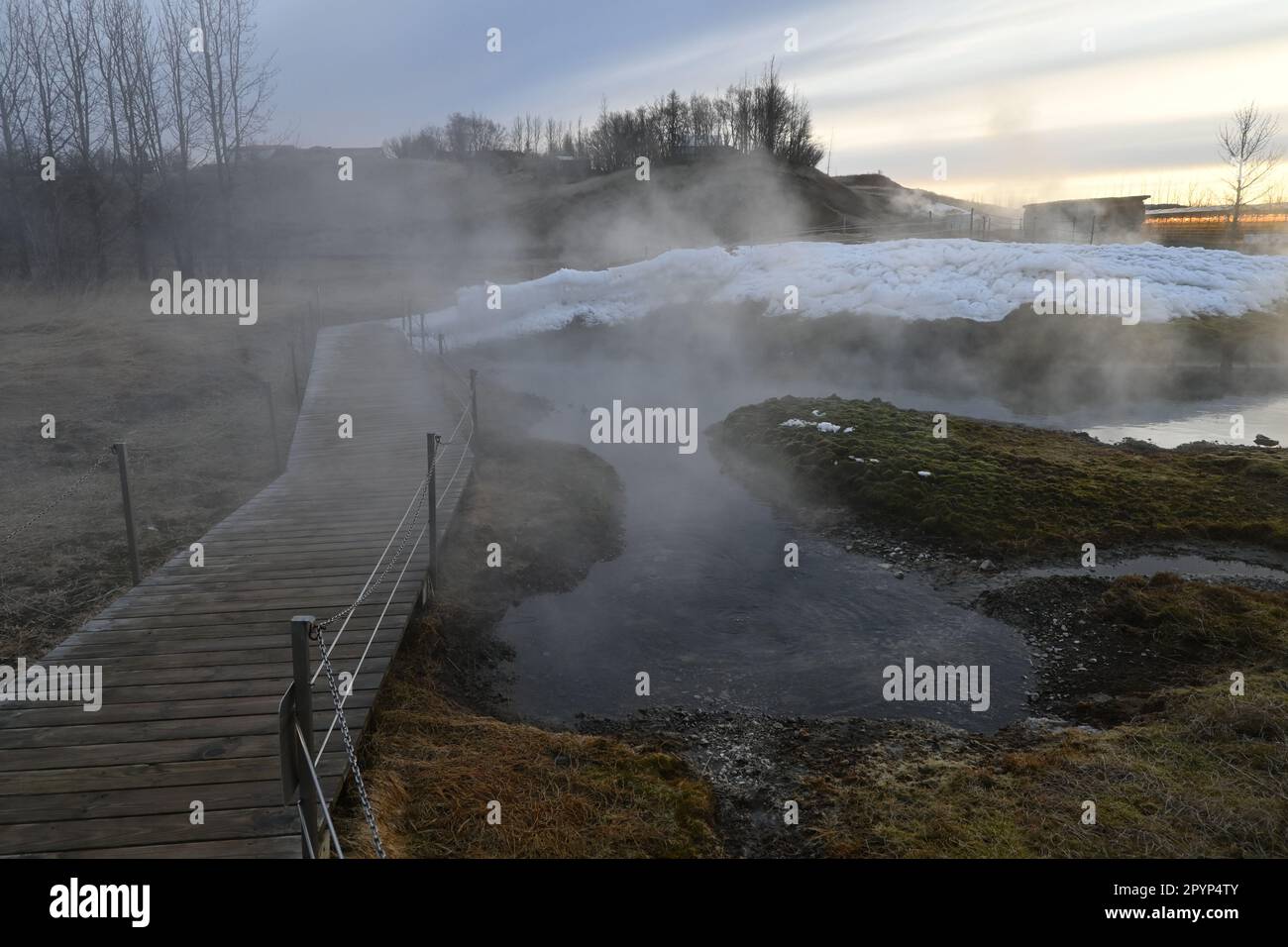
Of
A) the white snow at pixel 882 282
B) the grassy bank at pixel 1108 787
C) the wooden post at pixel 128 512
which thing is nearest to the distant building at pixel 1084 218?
the white snow at pixel 882 282

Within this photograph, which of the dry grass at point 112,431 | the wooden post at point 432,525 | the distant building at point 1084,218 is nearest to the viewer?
the wooden post at point 432,525

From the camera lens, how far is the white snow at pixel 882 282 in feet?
92.9

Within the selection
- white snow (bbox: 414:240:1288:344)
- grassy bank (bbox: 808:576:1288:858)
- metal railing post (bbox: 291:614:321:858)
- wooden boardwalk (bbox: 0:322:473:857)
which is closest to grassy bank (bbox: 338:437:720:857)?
wooden boardwalk (bbox: 0:322:473:857)

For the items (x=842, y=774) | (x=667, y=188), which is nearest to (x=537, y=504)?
(x=842, y=774)

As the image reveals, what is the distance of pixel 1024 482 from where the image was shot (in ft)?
48.8

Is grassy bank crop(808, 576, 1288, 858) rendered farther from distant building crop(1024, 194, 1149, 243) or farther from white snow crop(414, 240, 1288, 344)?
distant building crop(1024, 194, 1149, 243)

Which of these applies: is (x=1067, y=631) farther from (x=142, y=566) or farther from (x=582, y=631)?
(x=142, y=566)

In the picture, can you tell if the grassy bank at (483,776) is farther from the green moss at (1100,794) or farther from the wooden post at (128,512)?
the wooden post at (128,512)

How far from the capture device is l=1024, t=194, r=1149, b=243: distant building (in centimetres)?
4616

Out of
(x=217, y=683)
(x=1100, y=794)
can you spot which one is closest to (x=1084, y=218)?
(x=1100, y=794)

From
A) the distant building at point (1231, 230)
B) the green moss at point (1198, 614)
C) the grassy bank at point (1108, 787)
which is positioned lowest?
the grassy bank at point (1108, 787)

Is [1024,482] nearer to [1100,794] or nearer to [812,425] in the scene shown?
[812,425]

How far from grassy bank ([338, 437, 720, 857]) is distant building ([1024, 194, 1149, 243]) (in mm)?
45028

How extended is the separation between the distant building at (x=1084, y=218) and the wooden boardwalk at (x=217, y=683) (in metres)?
44.7
